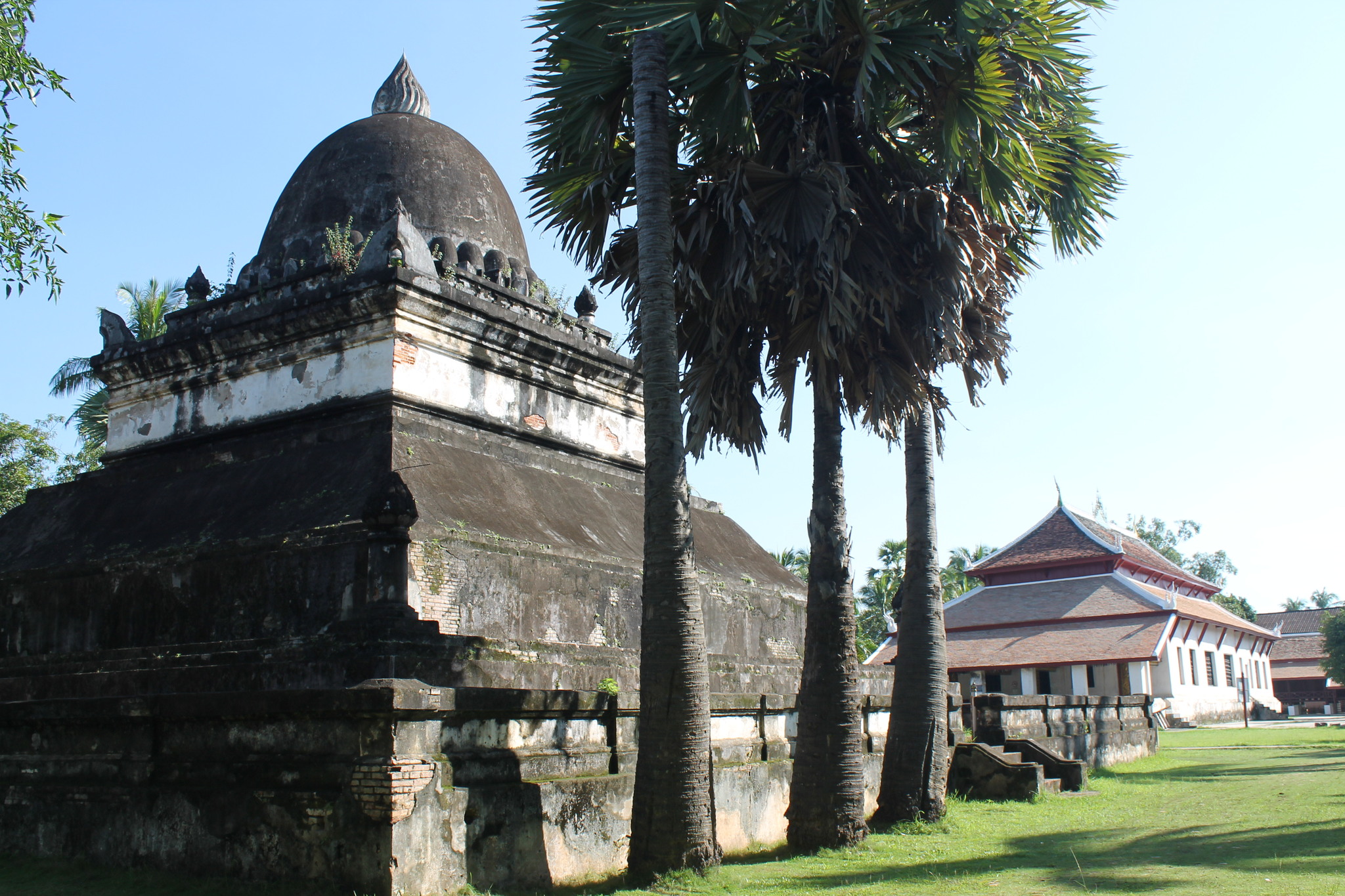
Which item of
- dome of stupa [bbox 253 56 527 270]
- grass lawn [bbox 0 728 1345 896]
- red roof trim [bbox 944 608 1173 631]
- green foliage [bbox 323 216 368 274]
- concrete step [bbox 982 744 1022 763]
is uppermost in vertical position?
dome of stupa [bbox 253 56 527 270]

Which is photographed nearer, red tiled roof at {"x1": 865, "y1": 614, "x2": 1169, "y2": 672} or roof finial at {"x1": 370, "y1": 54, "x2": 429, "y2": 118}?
roof finial at {"x1": 370, "y1": 54, "x2": 429, "y2": 118}

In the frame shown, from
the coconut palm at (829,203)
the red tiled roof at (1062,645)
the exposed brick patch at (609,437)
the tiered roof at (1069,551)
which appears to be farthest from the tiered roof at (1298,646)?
Result: the coconut palm at (829,203)

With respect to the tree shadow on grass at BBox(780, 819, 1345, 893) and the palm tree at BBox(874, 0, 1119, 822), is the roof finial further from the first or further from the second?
the tree shadow on grass at BBox(780, 819, 1345, 893)

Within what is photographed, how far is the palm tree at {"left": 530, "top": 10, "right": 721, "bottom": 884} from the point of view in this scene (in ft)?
24.8

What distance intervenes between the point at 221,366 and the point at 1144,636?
95.5 ft

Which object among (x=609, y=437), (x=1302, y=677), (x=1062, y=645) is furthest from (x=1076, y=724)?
(x=1302, y=677)

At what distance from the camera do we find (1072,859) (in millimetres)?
8789

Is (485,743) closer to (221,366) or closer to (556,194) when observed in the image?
(556,194)

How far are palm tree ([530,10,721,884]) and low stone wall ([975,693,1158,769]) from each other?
830 centimetres

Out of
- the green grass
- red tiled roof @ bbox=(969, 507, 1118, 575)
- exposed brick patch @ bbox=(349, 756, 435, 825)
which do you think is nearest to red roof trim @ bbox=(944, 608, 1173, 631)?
red tiled roof @ bbox=(969, 507, 1118, 575)

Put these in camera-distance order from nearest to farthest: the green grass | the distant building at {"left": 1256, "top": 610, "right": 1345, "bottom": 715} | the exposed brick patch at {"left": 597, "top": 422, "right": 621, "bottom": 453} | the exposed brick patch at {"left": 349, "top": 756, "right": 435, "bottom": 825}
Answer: the exposed brick patch at {"left": 349, "top": 756, "right": 435, "bottom": 825} → the exposed brick patch at {"left": 597, "top": 422, "right": 621, "bottom": 453} → the green grass → the distant building at {"left": 1256, "top": 610, "right": 1345, "bottom": 715}

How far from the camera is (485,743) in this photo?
7.56m

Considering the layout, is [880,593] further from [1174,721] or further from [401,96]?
[401,96]

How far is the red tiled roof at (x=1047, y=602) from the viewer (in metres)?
35.8
